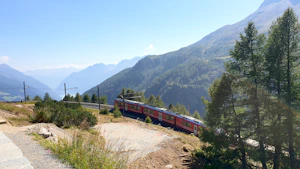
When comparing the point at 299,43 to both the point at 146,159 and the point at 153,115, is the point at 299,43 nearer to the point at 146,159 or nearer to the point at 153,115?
the point at 146,159

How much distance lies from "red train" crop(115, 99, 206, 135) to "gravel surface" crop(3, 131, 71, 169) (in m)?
17.6

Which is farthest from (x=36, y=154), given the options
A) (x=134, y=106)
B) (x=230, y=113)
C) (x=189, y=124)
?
(x=134, y=106)

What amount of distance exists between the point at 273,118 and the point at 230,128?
3101 mm

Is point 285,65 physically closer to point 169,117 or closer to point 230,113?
point 230,113

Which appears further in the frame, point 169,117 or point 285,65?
point 169,117

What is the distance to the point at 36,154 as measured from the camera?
4.92 m

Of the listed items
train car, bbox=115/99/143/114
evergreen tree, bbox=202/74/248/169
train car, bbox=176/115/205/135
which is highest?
evergreen tree, bbox=202/74/248/169

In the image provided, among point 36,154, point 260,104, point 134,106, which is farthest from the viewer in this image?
point 134,106

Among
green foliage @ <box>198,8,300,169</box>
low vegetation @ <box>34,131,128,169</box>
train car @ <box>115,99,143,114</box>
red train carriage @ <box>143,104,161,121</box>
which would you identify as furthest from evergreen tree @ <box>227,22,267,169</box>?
train car @ <box>115,99,143,114</box>

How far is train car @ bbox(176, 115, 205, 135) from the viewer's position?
24.3 metres

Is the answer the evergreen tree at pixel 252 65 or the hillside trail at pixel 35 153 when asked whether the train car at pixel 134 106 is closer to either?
the evergreen tree at pixel 252 65

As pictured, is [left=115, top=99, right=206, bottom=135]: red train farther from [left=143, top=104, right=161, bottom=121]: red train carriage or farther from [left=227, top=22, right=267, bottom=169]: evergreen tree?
[left=227, top=22, right=267, bottom=169]: evergreen tree

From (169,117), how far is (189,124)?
15.4ft

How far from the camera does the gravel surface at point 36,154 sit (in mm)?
4243
